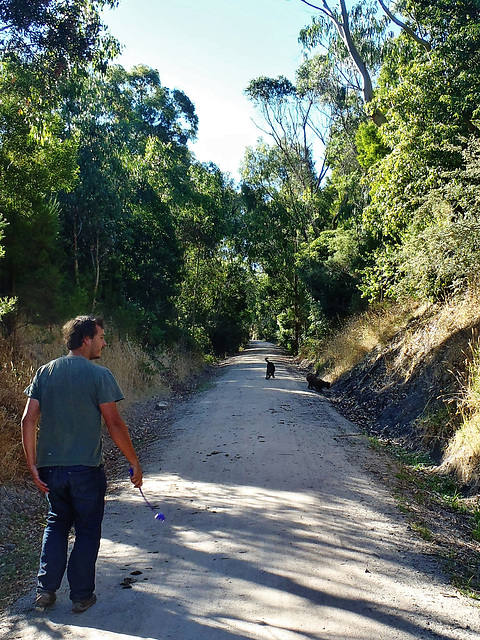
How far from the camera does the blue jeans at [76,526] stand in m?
4.06

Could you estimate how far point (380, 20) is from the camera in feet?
97.8

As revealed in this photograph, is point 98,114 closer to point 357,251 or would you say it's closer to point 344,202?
point 357,251

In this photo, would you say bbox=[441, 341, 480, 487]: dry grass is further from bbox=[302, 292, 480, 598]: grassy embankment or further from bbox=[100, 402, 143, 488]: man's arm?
bbox=[100, 402, 143, 488]: man's arm

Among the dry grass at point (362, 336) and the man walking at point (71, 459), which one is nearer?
the man walking at point (71, 459)

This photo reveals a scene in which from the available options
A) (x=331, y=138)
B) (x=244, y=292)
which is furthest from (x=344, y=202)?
(x=244, y=292)

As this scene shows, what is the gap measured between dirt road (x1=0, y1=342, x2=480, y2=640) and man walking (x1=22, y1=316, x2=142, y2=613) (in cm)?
28

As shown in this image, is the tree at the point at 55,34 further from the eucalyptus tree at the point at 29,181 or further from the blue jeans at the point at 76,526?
the blue jeans at the point at 76,526

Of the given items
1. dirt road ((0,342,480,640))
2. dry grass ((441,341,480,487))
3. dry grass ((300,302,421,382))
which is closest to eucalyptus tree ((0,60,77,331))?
dirt road ((0,342,480,640))

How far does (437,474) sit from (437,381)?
113 inches

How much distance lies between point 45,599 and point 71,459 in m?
0.98

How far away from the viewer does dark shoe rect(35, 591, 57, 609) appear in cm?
408

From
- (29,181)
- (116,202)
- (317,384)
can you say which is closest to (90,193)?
(116,202)

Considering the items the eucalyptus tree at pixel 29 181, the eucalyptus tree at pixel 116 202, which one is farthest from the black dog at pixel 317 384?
the eucalyptus tree at pixel 29 181

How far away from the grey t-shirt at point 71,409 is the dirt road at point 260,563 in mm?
1088
